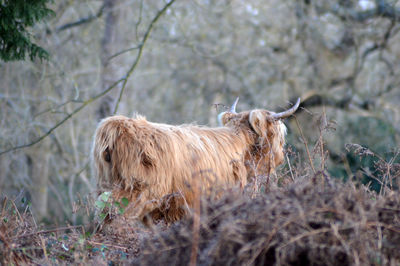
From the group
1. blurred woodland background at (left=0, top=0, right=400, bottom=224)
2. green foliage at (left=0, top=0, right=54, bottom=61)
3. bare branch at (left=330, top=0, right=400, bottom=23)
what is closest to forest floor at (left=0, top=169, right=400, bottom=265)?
green foliage at (left=0, top=0, right=54, bottom=61)

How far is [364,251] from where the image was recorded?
2.60 metres

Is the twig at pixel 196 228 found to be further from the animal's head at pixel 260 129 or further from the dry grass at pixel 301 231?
the animal's head at pixel 260 129

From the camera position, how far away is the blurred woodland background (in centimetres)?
1180

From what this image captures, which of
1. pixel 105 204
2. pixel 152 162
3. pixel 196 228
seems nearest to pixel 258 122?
pixel 152 162

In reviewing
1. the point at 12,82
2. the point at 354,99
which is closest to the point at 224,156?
the point at 12,82

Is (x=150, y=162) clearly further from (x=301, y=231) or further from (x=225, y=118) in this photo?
(x=301, y=231)

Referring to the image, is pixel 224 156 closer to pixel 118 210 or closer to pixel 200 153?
pixel 200 153

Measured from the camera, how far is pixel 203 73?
18.5 metres

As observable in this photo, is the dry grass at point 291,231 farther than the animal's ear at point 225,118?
No

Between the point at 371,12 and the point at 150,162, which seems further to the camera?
the point at 371,12

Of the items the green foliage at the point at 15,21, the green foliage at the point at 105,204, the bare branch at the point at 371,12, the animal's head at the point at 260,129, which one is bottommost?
the green foliage at the point at 105,204

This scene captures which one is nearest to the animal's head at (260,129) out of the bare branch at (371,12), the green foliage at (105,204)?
the green foliage at (105,204)

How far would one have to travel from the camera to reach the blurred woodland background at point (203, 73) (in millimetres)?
11797

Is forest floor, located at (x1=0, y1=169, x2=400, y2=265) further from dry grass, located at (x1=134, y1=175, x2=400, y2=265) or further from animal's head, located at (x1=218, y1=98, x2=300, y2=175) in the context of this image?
animal's head, located at (x1=218, y1=98, x2=300, y2=175)
